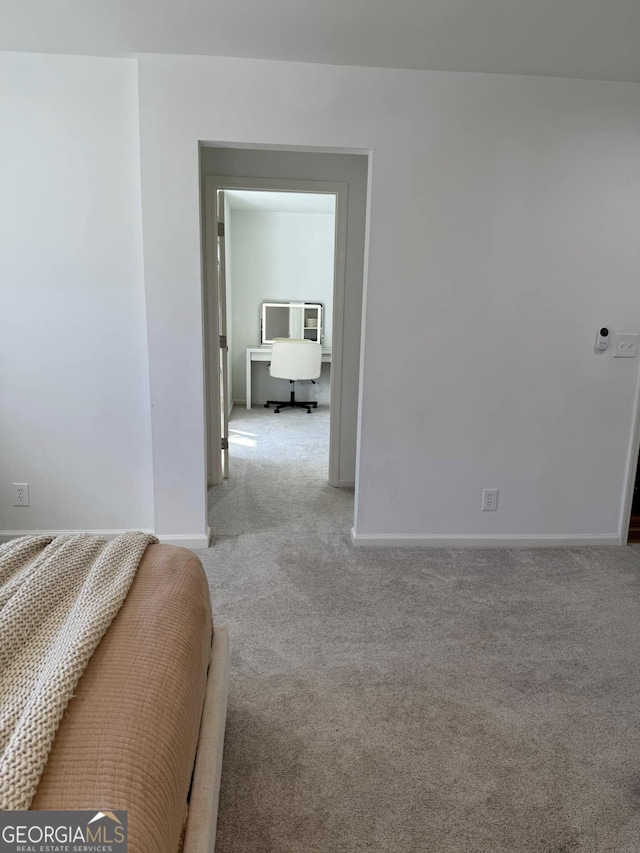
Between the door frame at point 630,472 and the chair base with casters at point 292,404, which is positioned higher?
the door frame at point 630,472

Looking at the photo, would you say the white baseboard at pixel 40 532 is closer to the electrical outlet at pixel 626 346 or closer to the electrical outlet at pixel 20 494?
the electrical outlet at pixel 20 494

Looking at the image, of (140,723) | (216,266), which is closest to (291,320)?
(216,266)

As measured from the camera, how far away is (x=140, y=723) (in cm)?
99

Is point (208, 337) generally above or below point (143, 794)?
above

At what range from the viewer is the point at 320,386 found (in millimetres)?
7066

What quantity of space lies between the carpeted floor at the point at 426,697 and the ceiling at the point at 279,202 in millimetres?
3737

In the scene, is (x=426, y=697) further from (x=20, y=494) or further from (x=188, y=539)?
(x=20, y=494)

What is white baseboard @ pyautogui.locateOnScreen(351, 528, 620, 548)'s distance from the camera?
3.12 m

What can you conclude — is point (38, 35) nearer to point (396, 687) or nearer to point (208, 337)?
point (208, 337)

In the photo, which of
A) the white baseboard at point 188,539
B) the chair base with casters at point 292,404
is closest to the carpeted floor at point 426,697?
the white baseboard at point 188,539

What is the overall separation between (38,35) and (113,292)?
43.1 inches

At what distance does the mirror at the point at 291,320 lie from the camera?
6777mm

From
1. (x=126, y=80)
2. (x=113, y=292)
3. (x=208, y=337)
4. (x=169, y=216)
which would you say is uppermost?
(x=126, y=80)

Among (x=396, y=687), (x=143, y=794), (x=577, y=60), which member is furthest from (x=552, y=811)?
(x=577, y=60)
